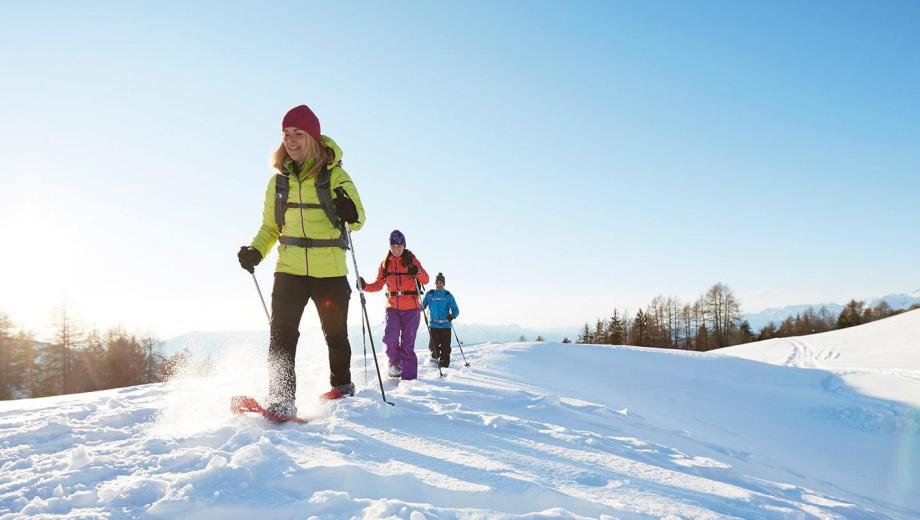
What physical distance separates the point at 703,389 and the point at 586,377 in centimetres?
277

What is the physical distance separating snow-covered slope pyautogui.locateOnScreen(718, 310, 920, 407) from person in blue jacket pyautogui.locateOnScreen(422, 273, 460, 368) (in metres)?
10.5

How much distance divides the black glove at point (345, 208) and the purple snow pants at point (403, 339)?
360 cm

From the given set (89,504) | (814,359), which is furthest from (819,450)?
(814,359)

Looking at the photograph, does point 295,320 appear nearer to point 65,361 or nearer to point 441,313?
point 441,313

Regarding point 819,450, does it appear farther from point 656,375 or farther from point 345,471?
point 345,471

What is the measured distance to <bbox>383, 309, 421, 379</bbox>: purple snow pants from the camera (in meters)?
7.07

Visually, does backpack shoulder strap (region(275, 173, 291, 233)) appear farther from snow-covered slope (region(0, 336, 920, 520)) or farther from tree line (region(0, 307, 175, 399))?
tree line (region(0, 307, 175, 399))

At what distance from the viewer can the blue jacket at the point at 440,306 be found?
10.3m

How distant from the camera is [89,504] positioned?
1961 millimetres

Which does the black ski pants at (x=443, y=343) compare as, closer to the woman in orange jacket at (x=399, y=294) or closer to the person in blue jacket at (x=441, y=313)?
the person in blue jacket at (x=441, y=313)

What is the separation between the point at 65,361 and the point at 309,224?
43.1m

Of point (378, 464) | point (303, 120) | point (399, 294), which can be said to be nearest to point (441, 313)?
point (399, 294)

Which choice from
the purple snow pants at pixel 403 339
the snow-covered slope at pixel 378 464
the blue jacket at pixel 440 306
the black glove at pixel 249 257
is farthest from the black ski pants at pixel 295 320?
the blue jacket at pixel 440 306

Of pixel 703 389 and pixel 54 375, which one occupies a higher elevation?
pixel 703 389
